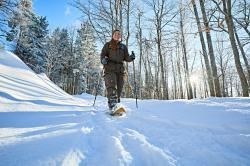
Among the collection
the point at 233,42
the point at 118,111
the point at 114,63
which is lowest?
the point at 118,111

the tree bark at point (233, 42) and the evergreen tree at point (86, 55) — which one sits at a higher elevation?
the evergreen tree at point (86, 55)

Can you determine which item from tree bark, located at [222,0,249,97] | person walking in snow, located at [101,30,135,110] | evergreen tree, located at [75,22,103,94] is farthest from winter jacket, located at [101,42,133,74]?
evergreen tree, located at [75,22,103,94]

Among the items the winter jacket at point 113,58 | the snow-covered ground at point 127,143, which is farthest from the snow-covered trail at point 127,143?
the winter jacket at point 113,58

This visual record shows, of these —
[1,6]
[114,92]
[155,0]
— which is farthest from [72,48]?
[114,92]

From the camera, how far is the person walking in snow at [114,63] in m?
5.09

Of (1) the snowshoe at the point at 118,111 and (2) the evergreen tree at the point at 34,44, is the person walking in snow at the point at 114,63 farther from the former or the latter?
(2) the evergreen tree at the point at 34,44

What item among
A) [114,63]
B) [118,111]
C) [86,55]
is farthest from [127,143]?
[86,55]

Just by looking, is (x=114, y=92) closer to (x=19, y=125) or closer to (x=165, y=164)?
(x=19, y=125)

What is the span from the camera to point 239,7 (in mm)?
11047

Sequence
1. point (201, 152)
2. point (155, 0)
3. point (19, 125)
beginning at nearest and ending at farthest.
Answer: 1. point (201, 152)
2. point (19, 125)
3. point (155, 0)

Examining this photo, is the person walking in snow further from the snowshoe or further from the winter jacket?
the snowshoe

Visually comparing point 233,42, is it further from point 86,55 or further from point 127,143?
point 86,55

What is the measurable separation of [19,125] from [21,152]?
46.3 inches

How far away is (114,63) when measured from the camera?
530 cm
